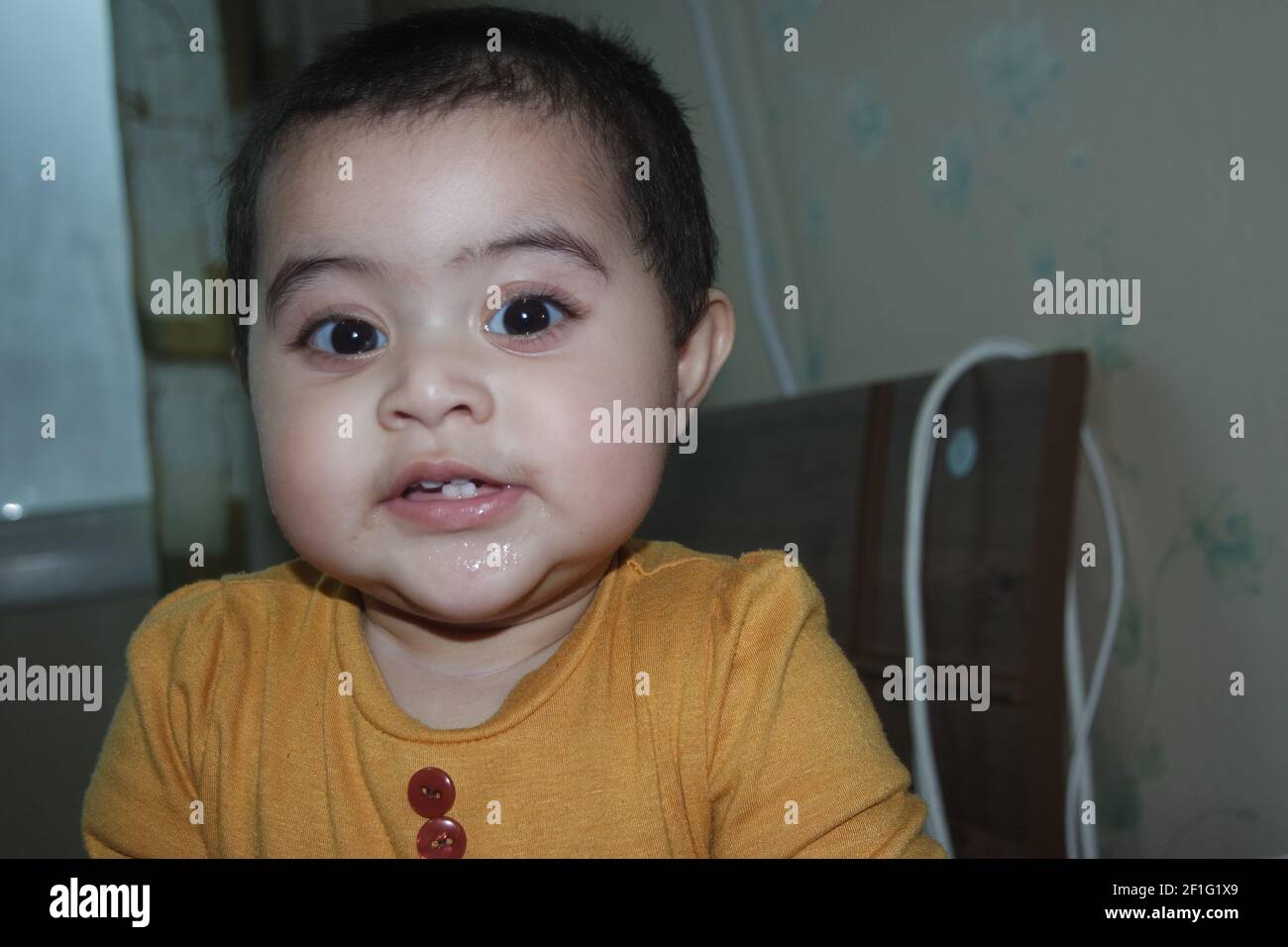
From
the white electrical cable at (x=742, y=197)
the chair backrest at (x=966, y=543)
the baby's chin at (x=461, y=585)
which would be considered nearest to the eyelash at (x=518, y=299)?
→ the baby's chin at (x=461, y=585)

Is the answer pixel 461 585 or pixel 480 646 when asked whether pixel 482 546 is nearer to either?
pixel 461 585

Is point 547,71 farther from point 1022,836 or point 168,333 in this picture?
point 168,333

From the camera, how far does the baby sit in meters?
0.51

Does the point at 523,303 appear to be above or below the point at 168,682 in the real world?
above

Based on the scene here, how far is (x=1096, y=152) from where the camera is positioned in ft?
3.03

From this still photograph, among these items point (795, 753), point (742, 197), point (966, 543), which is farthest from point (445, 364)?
point (742, 197)

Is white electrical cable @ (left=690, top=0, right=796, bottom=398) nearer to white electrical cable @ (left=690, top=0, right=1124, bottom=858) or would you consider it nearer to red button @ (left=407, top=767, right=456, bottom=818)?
white electrical cable @ (left=690, top=0, right=1124, bottom=858)

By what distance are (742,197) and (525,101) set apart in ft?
2.70

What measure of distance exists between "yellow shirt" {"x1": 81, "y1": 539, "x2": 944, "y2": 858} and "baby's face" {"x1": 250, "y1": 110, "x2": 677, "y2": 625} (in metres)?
0.08

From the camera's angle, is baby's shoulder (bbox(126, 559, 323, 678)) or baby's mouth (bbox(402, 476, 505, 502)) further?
baby's shoulder (bbox(126, 559, 323, 678))

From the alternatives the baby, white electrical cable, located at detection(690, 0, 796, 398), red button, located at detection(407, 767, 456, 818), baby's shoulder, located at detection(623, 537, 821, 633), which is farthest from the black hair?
white electrical cable, located at detection(690, 0, 796, 398)

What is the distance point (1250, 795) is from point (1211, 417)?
0.28 metres

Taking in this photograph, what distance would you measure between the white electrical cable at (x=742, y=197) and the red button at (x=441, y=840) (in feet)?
2.78

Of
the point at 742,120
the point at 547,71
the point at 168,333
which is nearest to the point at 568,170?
the point at 547,71
